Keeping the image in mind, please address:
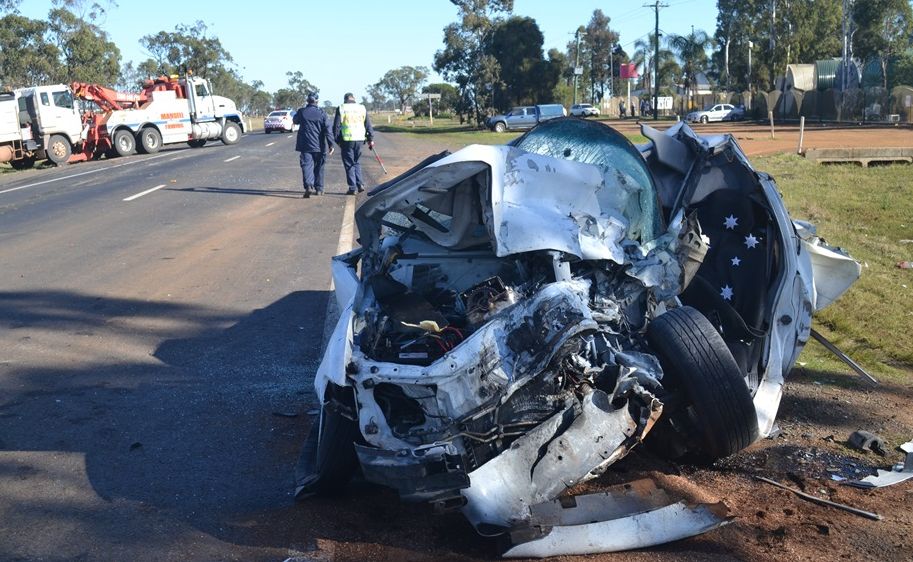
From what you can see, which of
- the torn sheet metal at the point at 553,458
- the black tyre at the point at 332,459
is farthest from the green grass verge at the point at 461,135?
the black tyre at the point at 332,459

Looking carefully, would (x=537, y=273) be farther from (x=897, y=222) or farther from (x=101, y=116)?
(x=101, y=116)

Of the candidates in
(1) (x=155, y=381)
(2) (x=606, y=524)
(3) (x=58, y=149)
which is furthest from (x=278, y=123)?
(2) (x=606, y=524)

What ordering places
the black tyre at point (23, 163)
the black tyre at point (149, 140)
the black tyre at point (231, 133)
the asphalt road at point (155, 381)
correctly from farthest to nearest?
the black tyre at point (231, 133) → the black tyre at point (149, 140) → the black tyre at point (23, 163) → the asphalt road at point (155, 381)

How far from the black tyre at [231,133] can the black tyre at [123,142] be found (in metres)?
5.52

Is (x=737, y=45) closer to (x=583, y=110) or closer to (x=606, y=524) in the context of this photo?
(x=583, y=110)

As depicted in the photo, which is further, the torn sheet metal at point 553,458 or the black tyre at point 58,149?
the black tyre at point 58,149

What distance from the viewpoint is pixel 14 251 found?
1126 centimetres

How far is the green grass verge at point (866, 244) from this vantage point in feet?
23.4

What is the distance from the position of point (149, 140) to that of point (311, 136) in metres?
21.2

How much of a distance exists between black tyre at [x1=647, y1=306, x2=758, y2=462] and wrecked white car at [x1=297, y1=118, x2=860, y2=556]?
0.4 inches

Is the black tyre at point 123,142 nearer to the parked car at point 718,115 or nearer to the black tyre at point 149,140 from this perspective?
the black tyre at point 149,140

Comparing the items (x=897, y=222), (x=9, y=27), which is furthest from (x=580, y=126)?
(x=9, y=27)

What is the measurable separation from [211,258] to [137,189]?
9.16 m

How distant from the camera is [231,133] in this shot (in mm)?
40250
